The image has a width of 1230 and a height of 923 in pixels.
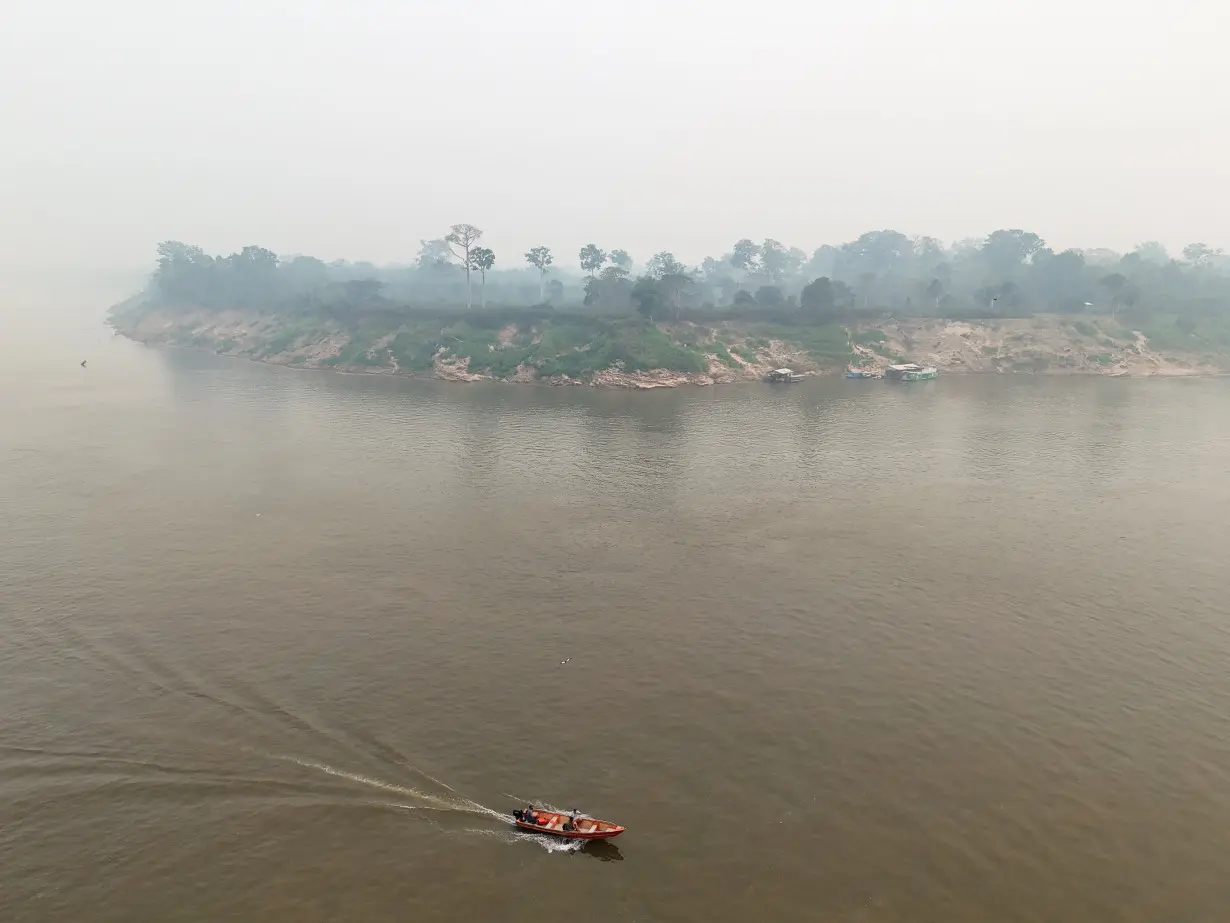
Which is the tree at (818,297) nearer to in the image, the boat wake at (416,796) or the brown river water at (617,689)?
the brown river water at (617,689)

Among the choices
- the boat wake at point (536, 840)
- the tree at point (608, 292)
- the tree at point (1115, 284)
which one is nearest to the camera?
the boat wake at point (536, 840)

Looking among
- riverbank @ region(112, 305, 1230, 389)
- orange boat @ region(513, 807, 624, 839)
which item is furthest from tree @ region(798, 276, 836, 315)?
orange boat @ region(513, 807, 624, 839)

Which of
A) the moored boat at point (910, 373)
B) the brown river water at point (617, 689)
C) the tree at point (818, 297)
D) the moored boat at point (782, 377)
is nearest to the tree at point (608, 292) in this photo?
the tree at point (818, 297)

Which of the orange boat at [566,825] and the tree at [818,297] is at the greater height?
the tree at [818,297]

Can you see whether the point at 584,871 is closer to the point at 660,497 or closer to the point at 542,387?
the point at 660,497

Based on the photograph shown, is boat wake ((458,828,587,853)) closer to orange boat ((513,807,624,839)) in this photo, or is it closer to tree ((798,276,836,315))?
orange boat ((513,807,624,839))

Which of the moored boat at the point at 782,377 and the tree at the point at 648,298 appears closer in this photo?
the moored boat at the point at 782,377

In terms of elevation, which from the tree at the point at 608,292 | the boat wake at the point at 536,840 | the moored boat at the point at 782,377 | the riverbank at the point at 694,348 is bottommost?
the boat wake at the point at 536,840

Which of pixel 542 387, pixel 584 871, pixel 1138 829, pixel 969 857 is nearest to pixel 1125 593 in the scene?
pixel 1138 829
